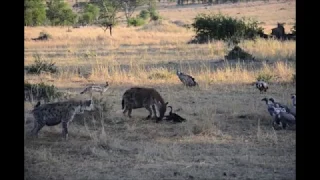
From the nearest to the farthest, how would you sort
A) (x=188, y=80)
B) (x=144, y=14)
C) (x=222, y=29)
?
1. (x=188, y=80)
2. (x=222, y=29)
3. (x=144, y=14)

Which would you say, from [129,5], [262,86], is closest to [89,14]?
[129,5]

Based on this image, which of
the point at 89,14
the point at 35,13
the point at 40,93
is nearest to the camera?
the point at 40,93

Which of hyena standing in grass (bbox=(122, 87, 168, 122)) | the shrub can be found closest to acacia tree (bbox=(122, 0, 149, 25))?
the shrub

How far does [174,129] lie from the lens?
28.4ft

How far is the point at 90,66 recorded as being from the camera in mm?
15375

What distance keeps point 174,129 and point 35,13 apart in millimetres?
22387

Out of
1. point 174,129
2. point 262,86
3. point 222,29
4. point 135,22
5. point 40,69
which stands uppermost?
point 135,22

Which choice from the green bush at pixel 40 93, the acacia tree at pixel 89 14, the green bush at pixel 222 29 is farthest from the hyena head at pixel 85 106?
the acacia tree at pixel 89 14

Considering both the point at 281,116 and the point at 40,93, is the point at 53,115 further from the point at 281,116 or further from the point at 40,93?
the point at 281,116

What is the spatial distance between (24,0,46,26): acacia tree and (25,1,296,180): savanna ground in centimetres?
1138

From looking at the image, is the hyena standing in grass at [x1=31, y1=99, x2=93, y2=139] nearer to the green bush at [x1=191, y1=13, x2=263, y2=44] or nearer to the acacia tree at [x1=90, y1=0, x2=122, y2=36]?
the green bush at [x1=191, y1=13, x2=263, y2=44]

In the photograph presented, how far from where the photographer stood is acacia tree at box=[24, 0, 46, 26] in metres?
28.2
